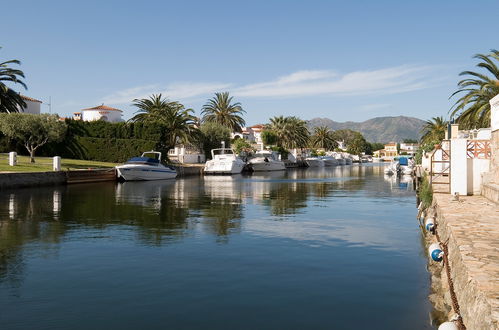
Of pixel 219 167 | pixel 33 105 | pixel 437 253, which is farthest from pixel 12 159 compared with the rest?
pixel 33 105

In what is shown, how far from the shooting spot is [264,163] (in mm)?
76562

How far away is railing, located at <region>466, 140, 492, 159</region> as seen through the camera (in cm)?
1894

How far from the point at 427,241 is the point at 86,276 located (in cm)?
953

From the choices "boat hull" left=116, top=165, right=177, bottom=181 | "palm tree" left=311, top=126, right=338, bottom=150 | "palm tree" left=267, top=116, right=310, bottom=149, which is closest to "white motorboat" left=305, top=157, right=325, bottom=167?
"palm tree" left=267, top=116, right=310, bottom=149

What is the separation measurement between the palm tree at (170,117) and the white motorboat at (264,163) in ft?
40.3

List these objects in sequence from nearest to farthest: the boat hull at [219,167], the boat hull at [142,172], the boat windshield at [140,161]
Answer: the boat hull at [142,172]
the boat windshield at [140,161]
the boat hull at [219,167]

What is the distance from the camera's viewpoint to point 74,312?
7.71 metres

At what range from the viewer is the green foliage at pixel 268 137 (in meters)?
100

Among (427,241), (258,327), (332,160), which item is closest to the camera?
(258,327)

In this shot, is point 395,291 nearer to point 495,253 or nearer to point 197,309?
point 495,253

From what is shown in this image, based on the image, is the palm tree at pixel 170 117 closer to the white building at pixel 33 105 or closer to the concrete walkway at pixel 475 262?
the white building at pixel 33 105

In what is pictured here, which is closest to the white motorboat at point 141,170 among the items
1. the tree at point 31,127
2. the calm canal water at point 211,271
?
the tree at point 31,127

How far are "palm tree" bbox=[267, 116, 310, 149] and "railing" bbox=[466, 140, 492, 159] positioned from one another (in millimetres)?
84147

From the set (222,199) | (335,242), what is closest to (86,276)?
(335,242)
